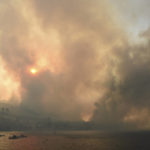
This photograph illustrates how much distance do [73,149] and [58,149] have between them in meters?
15.1

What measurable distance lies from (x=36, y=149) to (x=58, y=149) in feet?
79.9

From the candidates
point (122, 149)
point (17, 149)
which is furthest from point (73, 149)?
point (17, 149)

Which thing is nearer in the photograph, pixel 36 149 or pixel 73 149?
pixel 73 149

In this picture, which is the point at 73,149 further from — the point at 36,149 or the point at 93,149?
the point at 36,149

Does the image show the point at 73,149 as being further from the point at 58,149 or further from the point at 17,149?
the point at 17,149

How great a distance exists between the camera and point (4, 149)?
154 m

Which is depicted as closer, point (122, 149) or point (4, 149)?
point (122, 149)

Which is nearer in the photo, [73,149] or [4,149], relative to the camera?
[73,149]

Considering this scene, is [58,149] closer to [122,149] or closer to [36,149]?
[36,149]

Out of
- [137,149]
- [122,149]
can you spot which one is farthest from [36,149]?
[137,149]

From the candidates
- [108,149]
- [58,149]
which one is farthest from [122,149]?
[58,149]

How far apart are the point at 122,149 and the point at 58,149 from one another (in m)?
62.3

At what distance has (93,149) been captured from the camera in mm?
145000

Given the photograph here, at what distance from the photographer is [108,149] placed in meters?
145
